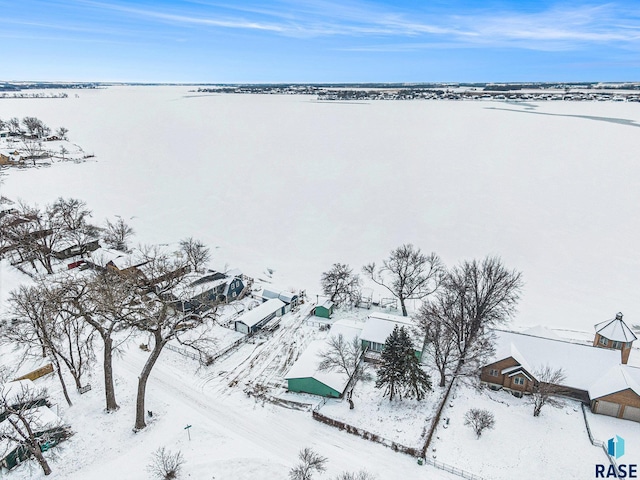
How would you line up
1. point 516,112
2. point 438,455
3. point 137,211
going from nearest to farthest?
point 438,455 → point 137,211 → point 516,112

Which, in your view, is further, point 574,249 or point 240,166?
point 240,166

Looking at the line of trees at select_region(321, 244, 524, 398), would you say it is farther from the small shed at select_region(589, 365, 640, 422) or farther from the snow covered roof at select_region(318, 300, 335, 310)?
the snow covered roof at select_region(318, 300, 335, 310)

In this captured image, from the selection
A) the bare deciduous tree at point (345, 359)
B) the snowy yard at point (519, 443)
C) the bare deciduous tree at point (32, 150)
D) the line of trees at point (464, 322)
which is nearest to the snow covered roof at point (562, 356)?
the line of trees at point (464, 322)

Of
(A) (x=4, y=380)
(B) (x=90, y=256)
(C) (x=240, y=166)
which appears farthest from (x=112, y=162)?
(A) (x=4, y=380)

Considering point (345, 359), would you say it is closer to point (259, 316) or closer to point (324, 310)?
point (324, 310)

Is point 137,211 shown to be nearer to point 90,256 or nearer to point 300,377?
point 90,256

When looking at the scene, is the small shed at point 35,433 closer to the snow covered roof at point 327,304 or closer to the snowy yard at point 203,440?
the snowy yard at point 203,440

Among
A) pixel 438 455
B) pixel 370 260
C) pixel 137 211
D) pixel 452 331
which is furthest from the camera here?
pixel 137 211

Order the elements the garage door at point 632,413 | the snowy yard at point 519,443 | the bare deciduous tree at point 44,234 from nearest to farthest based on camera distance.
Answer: the snowy yard at point 519,443 < the garage door at point 632,413 < the bare deciduous tree at point 44,234
